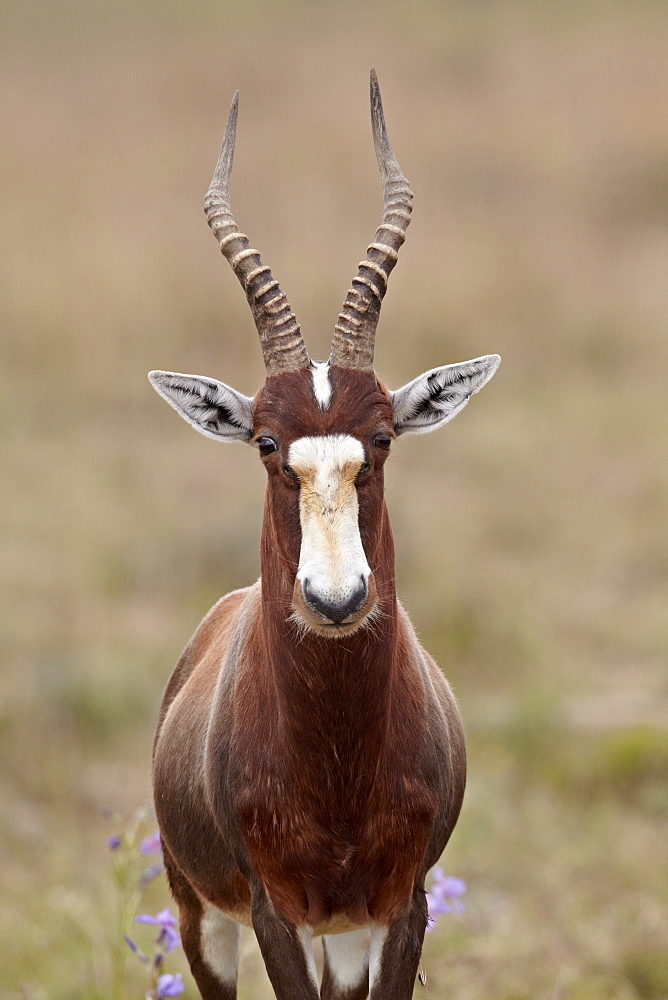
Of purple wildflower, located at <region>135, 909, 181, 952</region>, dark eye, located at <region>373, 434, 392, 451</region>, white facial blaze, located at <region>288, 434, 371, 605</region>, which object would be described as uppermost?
dark eye, located at <region>373, 434, 392, 451</region>

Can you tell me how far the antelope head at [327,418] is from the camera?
418cm

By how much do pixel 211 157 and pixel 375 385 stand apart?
2011 cm

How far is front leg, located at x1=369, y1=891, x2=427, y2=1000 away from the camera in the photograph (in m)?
4.64

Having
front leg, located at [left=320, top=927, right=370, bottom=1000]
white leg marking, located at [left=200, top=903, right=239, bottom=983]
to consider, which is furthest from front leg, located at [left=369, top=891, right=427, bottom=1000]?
white leg marking, located at [left=200, top=903, right=239, bottom=983]

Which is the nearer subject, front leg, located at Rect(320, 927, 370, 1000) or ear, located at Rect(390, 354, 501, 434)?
ear, located at Rect(390, 354, 501, 434)

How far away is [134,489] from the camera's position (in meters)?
16.3

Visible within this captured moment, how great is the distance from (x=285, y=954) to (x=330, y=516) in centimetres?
156

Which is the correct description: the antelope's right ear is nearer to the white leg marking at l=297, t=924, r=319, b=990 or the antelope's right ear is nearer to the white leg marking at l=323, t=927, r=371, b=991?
the white leg marking at l=297, t=924, r=319, b=990

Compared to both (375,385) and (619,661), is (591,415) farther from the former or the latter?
(375,385)

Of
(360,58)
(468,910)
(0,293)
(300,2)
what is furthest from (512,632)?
(300,2)

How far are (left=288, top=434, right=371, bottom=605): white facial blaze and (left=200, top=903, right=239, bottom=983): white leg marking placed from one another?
2123mm

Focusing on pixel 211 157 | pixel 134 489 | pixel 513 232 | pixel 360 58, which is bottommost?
pixel 134 489

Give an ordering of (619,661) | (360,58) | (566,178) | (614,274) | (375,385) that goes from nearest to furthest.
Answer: (375,385), (619,661), (614,274), (566,178), (360,58)

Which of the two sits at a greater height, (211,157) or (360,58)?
(360,58)
